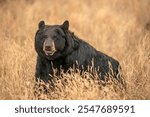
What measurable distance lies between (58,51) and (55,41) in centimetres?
16

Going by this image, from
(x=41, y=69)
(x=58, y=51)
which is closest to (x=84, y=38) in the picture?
(x=41, y=69)

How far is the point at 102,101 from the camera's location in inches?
396

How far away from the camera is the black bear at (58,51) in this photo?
10.5 metres

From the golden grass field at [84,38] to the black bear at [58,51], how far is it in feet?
0.72

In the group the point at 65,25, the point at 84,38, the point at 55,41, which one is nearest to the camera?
the point at 55,41

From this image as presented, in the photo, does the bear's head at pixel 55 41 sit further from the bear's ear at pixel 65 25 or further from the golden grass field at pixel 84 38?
the golden grass field at pixel 84 38

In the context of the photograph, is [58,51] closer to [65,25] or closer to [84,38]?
[65,25]

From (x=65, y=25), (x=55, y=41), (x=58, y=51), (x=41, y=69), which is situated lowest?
(x=41, y=69)

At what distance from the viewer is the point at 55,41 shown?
10.5m

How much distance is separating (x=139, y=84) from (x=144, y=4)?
889cm

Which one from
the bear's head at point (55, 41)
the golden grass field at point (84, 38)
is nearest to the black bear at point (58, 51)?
the bear's head at point (55, 41)

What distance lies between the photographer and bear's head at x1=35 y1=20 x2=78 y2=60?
1053cm

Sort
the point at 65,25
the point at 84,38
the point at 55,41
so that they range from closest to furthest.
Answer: the point at 55,41 < the point at 65,25 < the point at 84,38

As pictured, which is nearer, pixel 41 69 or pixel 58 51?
pixel 58 51
